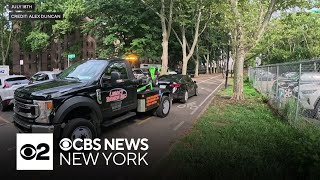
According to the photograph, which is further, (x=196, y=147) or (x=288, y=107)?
(x=288, y=107)

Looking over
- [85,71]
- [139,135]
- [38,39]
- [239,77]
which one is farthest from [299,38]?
[85,71]

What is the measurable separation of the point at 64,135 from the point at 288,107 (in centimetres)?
638

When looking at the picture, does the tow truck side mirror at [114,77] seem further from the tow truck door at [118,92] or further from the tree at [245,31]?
the tree at [245,31]

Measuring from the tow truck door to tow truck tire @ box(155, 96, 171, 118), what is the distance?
191cm

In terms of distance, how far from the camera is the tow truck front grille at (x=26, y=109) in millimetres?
6684

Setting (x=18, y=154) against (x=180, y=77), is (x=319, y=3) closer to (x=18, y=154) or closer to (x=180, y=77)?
(x=180, y=77)

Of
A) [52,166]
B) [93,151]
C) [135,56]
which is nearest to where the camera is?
[52,166]

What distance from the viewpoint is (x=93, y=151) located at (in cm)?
725

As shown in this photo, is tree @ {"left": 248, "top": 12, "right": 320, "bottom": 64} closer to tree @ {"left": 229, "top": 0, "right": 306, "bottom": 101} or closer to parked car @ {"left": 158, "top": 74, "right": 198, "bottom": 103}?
tree @ {"left": 229, "top": 0, "right": 306, "bottom": 101}

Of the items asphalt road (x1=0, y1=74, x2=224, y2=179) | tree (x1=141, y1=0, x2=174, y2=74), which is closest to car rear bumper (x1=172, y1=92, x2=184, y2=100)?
asphalt road (x1=0, y1=74, x2=224, y2=179)

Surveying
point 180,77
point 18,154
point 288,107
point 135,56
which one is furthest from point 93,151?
point 135,56

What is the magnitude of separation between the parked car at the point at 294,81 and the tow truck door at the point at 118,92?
4.62 m

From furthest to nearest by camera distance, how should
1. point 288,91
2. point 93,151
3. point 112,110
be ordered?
point 288,91 → point 112,110 → point 93,151

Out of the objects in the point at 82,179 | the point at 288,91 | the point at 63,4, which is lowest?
the point at 82,179
